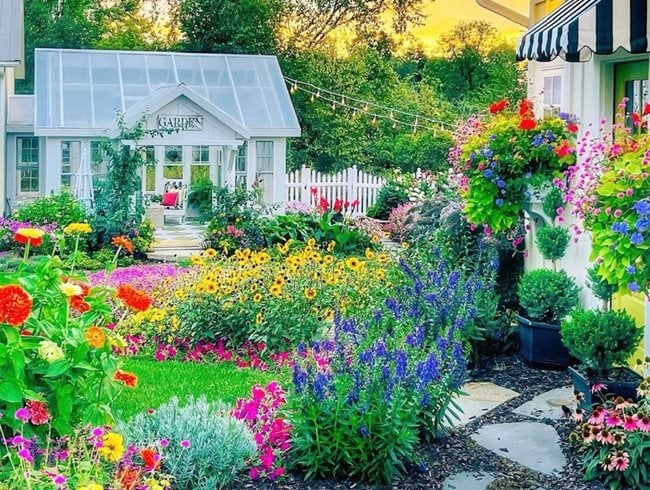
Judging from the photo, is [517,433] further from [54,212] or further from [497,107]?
[54,212]

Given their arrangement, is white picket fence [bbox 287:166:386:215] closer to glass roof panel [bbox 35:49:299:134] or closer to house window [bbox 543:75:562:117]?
glass roof panel [bbox 35:49:299:134]

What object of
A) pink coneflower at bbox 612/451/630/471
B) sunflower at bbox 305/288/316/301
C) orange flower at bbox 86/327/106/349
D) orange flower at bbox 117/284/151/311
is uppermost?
orange flower at bbox 117/284/151/311

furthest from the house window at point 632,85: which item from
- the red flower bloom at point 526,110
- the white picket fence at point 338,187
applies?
the white picket fence at point 338,187

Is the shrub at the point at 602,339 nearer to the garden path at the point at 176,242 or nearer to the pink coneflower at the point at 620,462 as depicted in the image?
the pink coneflower at the point at 620,462

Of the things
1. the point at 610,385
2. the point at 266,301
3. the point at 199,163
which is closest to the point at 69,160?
the point at 199,163

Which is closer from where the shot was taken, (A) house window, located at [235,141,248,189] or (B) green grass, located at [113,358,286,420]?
Answer: (B) green grass, located at [113,358,286,420]

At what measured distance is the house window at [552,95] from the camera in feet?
26.5

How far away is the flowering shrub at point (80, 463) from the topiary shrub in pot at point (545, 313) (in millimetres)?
3548

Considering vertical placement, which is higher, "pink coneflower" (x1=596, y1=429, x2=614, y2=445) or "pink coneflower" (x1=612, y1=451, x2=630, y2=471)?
"pink coneflower" (x1=596, y1=429, x2=614, y2=445)

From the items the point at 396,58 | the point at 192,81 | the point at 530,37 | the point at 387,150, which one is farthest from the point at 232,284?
the point at 396,58

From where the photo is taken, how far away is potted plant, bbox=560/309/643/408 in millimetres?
5348

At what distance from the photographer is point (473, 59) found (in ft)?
104

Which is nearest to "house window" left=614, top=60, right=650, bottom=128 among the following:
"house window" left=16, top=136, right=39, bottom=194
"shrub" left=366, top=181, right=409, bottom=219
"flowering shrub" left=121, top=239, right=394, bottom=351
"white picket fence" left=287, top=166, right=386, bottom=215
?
"flowering shrub" left=121, top=239, right=394, bottom=351

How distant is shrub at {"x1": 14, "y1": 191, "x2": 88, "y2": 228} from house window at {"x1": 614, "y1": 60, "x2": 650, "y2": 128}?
9.55 meters
